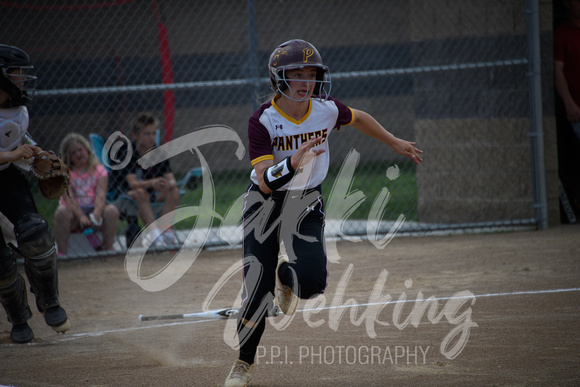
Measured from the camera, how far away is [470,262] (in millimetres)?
7027

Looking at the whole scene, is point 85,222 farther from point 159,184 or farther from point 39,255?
point 39,255

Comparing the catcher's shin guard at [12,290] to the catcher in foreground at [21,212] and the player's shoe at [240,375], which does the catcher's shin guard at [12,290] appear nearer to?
the catcher in foreground at [21,212]

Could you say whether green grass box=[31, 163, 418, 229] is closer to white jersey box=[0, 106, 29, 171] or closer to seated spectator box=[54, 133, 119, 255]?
seated spectator box=[54, 133, 119, 255]

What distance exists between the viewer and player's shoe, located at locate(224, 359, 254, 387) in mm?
3699

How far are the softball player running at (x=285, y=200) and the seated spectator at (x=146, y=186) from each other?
13.0 feet

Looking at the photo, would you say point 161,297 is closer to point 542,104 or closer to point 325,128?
point 325,128

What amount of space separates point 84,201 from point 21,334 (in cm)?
293

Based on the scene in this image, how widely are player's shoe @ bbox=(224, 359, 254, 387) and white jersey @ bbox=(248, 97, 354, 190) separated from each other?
1.06 m

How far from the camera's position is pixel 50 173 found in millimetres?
4973

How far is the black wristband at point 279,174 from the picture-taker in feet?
11.9

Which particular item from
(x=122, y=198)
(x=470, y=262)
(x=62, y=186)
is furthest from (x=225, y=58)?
(x=62, y=186)

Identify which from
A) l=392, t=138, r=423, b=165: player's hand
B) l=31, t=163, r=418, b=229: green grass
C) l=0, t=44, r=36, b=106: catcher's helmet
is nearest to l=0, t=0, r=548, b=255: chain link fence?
l=31, t=163, r=418, b=229: green grass

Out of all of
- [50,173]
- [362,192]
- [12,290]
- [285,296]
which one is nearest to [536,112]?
[362,192]

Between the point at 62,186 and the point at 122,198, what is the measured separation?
2769mm
